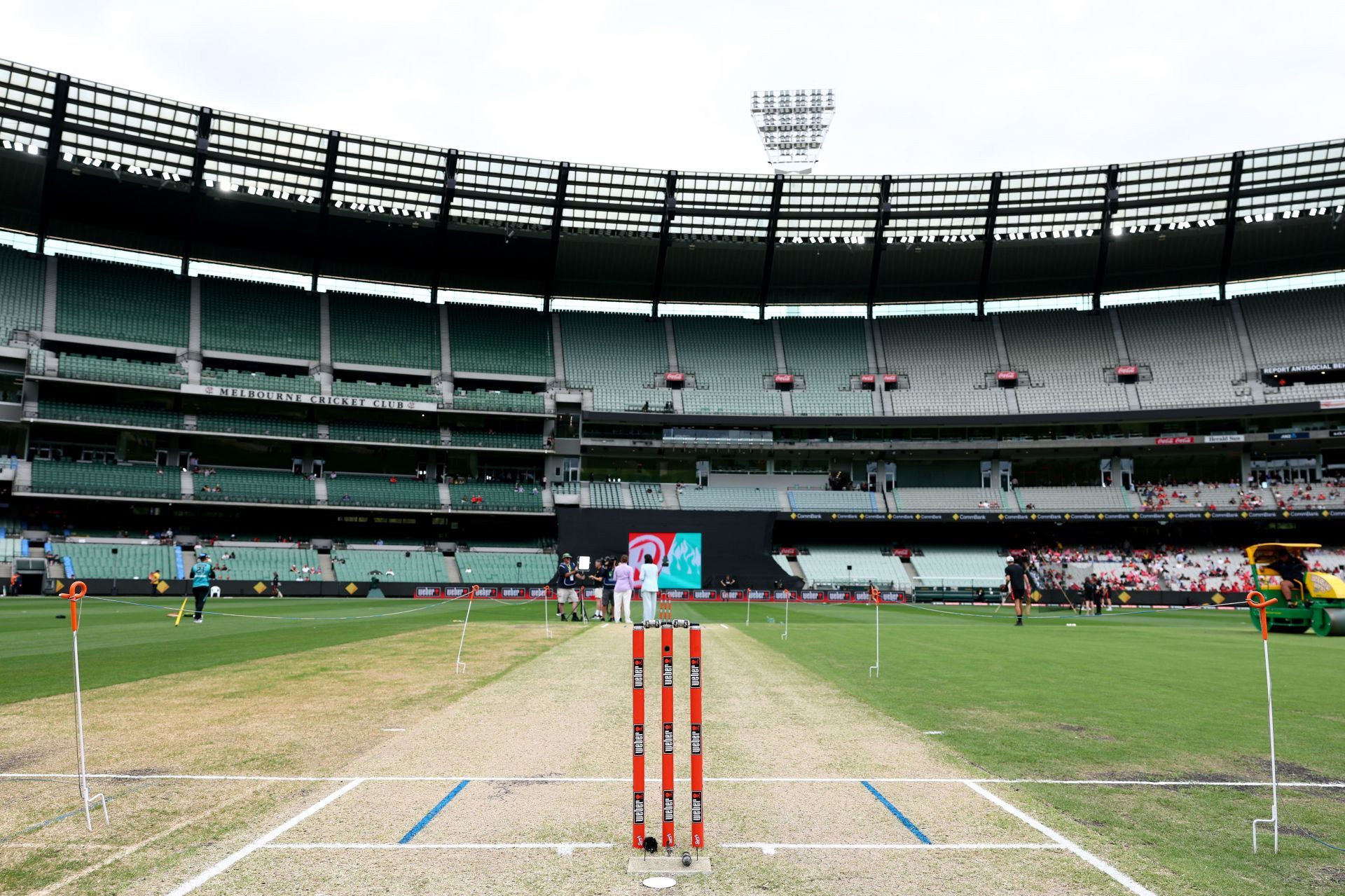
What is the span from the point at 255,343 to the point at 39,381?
12.4 m

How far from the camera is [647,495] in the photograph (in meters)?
59.3

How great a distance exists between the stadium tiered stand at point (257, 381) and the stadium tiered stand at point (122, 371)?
1.53 meters

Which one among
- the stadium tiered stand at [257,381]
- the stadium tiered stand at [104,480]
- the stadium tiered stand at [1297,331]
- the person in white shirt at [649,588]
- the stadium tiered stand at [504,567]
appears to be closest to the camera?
the person in white shirt at [649,588]

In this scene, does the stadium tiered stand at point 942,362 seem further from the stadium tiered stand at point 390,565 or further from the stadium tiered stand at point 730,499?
the stadium tiered stand at point 390,565

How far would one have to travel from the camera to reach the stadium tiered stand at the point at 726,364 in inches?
2424

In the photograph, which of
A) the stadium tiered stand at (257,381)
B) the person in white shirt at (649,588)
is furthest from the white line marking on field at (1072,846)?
the stadium tiered stand at (257,381)

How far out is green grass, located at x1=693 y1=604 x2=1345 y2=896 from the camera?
5578 millimetres

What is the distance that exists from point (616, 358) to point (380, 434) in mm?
18515

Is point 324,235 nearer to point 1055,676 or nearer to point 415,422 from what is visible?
point 415,422

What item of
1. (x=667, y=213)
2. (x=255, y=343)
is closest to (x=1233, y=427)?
(x=667, y=213)

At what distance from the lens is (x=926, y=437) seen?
61.6 metres

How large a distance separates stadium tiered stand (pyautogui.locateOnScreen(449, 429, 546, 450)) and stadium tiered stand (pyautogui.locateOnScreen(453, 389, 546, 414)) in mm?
2034

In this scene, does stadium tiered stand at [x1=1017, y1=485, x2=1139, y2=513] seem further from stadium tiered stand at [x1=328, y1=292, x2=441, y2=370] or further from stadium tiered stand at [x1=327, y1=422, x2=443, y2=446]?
stadium tiered stand at [x1=328, y1=292, x2=441, y2=370]

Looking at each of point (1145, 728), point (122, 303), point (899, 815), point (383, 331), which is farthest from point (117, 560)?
point (1145, 728)
